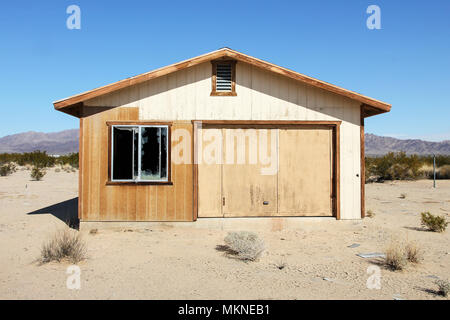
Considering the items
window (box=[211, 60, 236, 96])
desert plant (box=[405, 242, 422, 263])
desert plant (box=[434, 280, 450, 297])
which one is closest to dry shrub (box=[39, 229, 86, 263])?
window (box=[211, 60, 236, 96])

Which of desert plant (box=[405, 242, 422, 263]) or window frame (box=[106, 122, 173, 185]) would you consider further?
window frame (box=[106, 122, 173, 185])

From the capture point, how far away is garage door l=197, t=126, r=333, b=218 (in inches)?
352

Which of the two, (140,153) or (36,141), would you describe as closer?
(140,153)

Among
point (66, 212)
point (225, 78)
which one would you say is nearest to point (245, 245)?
point (225, 78)

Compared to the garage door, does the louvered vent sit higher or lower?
higher

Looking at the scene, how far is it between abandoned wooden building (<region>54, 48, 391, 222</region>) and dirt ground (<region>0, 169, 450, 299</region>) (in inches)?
27.4

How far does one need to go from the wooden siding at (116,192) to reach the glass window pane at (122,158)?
0.21 metres

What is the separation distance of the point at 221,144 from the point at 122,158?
2478 mm

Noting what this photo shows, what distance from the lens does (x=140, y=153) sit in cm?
867

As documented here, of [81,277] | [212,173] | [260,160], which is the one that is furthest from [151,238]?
[260,160]

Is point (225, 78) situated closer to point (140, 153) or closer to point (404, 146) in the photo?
point (140, 153)

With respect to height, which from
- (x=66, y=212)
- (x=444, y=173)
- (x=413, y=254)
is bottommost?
(x=413, y=254)

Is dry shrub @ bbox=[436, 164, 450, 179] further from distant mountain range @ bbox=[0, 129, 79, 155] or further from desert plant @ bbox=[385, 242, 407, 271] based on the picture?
distant mountain range @ bbox=[0, 129, 79, 155]
